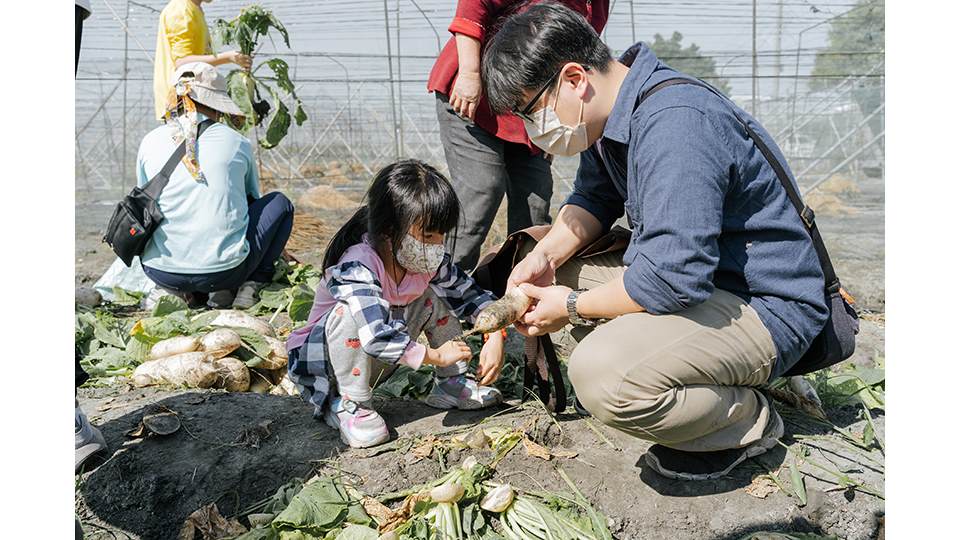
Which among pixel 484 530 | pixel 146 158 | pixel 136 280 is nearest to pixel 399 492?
pixel 484 530

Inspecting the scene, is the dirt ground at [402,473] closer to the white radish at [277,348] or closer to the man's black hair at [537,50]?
the white radish at [277,348]

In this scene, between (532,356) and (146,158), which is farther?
(146,158)

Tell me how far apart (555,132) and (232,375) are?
1.80 meters

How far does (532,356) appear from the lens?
2717mm

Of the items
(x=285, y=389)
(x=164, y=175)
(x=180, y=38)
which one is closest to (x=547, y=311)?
(x=285, y=389)

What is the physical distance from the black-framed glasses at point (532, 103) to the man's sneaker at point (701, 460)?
1056 millimetres

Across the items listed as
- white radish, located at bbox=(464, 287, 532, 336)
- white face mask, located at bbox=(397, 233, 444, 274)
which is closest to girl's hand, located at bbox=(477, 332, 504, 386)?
white radish, located at bbox=(464, 287, 532, 336)

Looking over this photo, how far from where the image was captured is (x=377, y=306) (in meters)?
2.47

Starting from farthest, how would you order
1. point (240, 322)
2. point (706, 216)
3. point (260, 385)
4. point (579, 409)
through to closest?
1. point (240, 322)
2. point (260, 385)
3. point (579, 409)
4. point (706, 216)

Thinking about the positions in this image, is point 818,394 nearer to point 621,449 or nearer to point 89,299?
point 621,449

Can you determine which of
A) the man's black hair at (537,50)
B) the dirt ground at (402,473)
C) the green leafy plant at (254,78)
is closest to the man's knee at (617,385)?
the dirt ground at (402,473)

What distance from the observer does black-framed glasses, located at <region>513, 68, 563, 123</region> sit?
2146 mm

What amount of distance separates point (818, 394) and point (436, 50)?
13.5 meters

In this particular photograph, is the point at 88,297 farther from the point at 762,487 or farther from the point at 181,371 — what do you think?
the point at 762,487
